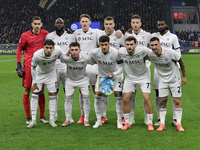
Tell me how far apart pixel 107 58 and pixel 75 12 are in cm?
3768

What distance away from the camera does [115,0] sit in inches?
1834

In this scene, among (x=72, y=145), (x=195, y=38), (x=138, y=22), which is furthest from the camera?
(x=195, y=38)

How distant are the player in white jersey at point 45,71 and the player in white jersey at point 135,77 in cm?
141

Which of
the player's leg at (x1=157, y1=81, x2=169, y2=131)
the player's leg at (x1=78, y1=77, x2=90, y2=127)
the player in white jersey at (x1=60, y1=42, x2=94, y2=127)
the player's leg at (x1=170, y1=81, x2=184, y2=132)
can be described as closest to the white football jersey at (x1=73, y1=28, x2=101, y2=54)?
the player in white jersey at (x1=60, y1=42, x2=94, y2=127)

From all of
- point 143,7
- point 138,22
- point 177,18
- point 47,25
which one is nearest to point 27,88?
point 138,22

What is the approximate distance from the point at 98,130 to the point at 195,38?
35804mm

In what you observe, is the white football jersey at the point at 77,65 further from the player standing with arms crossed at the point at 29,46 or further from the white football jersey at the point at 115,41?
the player standing with arms crossed at the point at 29,46

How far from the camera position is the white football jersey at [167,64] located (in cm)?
→ 630

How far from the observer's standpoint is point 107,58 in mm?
6707

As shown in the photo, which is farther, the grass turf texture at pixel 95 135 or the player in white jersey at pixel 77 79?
the player in white jersey at pixel 77 79

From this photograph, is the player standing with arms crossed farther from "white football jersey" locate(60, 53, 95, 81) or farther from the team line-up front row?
"white football jersey" locate(60, 53, 95, 81)

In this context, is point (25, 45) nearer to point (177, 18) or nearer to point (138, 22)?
point (138, 22)

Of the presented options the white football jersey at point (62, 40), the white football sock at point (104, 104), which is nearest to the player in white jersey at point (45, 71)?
the white football jersey at point (62, 40)

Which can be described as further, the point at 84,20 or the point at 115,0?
the point at 115,0
